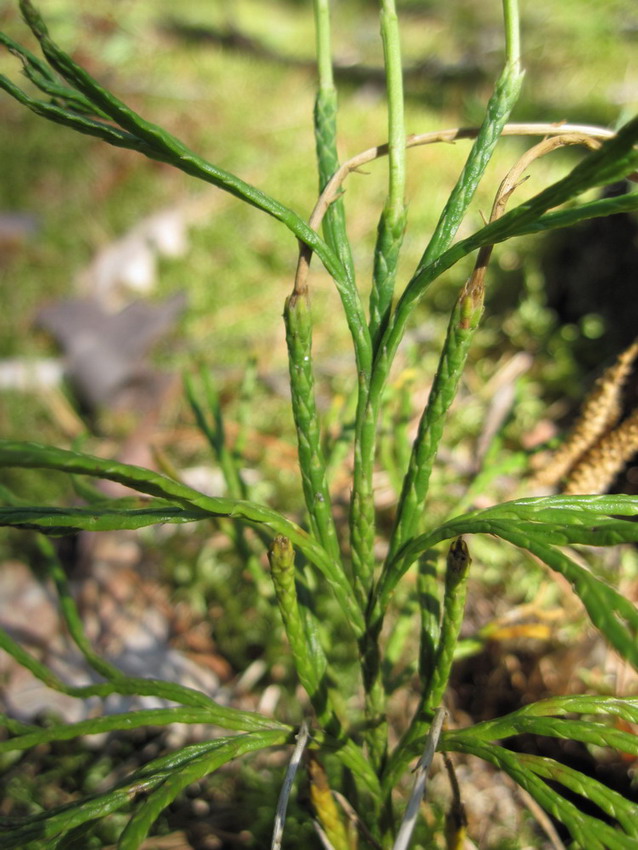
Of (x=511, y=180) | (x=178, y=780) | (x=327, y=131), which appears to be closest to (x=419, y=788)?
(x=178, y=780)

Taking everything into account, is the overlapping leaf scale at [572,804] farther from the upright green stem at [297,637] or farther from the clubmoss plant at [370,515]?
the upright green stem at [297,637]

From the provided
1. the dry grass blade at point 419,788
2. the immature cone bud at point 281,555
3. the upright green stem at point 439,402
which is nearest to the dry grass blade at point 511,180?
the upright green stem at point 439,402

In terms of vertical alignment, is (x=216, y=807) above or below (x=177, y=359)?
below

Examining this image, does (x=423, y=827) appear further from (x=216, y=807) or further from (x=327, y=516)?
(x=327, y=516)

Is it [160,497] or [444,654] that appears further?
[444,654]

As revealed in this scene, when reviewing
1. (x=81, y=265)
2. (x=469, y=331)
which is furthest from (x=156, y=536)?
(x=81, y=265)

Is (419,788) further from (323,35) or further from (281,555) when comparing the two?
(323,35)
